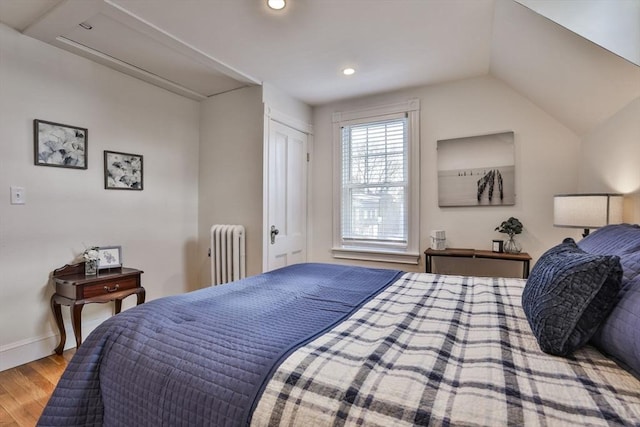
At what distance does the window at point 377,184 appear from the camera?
3393 millimetres

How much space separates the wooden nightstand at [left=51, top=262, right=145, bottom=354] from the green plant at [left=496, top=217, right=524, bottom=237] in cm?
327

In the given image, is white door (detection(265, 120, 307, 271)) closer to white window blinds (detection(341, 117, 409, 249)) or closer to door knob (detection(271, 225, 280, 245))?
door knob (detection(271, 225, 280, 245))

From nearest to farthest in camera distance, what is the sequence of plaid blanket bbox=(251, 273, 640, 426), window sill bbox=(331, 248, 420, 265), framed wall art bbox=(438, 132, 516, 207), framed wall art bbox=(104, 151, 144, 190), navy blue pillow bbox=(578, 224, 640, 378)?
A: 1. plaid blanket bbox=(251, 273, 640, 426)
2. navy blue pillow bbox=(578, 224, 640, 378)
3. framed wall art bbox=(104, 151, 144, 190)
4. framed wall art bbox=(438, 132, 516, 207)
5. window sill bbox=(331, 248, 420, 265)

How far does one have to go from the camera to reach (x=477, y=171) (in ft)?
10.1

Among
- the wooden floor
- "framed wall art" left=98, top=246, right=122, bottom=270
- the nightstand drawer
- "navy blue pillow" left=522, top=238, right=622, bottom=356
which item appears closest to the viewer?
"navy blue pillow" left=522, top=238, right=622, bottom=356

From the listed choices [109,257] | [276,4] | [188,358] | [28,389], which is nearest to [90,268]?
[109,257]

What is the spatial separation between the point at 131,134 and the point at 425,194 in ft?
9.81

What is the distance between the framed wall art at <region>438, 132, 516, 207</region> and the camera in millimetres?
2959

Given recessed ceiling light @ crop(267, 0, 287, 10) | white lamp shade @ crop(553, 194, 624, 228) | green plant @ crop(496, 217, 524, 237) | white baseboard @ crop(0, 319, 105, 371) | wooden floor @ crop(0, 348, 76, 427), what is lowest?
wooden floor @ crop(0, 348, 76, 427)

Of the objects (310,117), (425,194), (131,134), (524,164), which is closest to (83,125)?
(131,134)

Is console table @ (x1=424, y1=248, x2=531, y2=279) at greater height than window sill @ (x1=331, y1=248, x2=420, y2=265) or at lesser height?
greater

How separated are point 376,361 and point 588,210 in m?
2.12

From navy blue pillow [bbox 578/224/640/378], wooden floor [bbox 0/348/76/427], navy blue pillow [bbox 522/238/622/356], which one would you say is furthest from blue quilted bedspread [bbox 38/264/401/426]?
wooden floor [bbox 0/348/76/427]

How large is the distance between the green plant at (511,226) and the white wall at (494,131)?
0.11 m
